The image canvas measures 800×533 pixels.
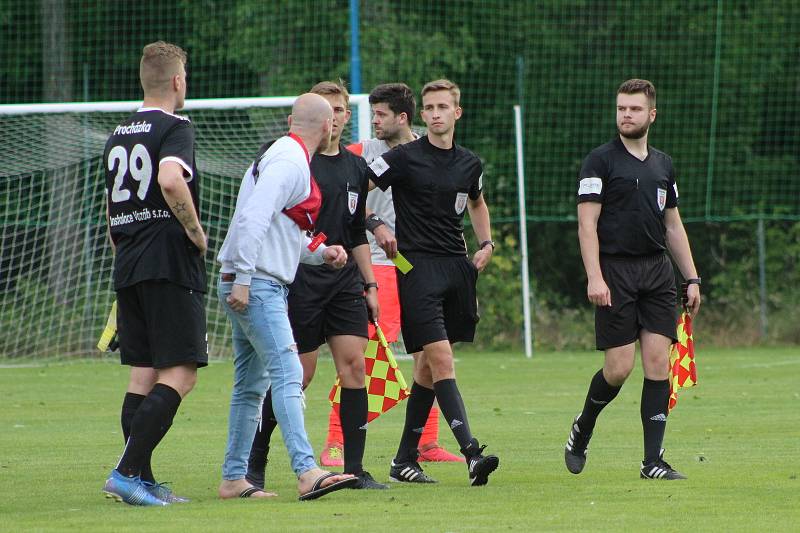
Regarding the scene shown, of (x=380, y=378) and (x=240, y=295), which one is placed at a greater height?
(x=240, y=295)

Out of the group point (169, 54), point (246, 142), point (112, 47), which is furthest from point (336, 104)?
point (112, 47)

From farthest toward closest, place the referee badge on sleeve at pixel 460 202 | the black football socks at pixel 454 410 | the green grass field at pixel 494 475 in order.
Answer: the referee badge on sleeve at pixel 460 202 < the black football socks at pixel 454 410 < the green grass field at pixel 494 475

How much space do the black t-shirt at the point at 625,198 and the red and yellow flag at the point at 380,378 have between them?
1.26 meters

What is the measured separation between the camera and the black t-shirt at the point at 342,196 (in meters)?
7.13

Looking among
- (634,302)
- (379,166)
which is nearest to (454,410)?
(634,302)

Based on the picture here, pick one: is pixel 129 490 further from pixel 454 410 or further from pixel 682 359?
pixel 682 359

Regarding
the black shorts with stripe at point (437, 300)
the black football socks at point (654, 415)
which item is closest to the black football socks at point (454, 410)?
the black shorts with stripe at point (437, 300)

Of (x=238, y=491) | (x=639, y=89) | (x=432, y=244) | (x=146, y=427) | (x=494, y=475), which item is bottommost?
(x=494, y=475)

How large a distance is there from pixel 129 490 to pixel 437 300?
191 centimetres

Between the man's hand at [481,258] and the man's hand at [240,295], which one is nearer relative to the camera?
the man's hand at [240,295]

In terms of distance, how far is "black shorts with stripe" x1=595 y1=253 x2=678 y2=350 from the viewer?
7.43m

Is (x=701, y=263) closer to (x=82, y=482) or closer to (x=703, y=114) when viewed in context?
(x=703, y=114)

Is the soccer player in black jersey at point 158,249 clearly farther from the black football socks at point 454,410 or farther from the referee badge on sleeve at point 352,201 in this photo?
the black football socks at point 454,410

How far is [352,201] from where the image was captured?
7.22 meters
